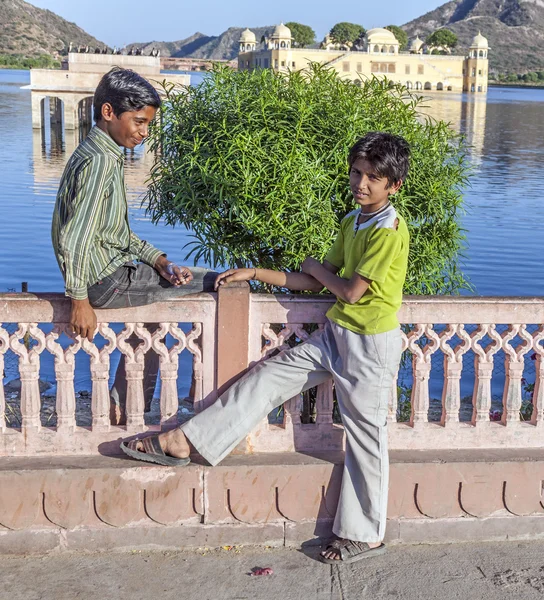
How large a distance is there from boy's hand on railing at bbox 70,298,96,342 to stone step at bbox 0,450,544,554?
581 mm

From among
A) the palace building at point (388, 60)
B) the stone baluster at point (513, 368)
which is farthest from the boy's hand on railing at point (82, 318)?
the palace building at point (388, 60)

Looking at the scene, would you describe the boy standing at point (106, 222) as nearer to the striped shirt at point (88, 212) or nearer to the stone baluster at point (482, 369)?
the striped shirt at point (88, 212)

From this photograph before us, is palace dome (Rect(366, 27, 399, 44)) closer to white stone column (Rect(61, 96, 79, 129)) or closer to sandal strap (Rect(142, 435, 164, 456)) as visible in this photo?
white stone column (Rect(61, 96, 79, 129))

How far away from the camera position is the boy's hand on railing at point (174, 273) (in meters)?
3.70

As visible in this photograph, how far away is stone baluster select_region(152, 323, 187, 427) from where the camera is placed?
12.0 feet

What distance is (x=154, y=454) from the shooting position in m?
3.64

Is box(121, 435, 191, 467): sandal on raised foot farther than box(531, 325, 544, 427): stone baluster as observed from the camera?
No

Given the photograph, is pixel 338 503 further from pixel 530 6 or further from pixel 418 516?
→ pixel 530 6

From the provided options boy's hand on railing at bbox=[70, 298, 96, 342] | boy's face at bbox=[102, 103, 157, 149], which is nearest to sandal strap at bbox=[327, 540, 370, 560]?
boy's hand on railing at bbox=[70, 298, 96, 342]

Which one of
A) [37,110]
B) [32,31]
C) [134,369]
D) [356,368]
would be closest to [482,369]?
[356,368]

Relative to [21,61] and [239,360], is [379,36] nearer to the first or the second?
[21,61]

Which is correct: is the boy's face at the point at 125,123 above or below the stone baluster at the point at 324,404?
above

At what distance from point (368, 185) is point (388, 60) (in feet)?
361

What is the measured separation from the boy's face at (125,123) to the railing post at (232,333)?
721mm
